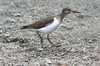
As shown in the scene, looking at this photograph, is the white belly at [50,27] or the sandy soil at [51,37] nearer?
the sandy soil at [51,37]

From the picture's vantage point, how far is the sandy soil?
295 inches

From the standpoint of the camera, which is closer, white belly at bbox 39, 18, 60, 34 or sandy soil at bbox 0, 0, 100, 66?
sandy soil at bbox 0, 0, 100, 66

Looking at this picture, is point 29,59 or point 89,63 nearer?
point 89,63

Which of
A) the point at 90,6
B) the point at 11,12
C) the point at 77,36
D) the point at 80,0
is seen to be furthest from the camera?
the point at 80,0

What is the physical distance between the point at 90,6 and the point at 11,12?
12.5ft

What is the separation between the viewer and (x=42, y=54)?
809cm

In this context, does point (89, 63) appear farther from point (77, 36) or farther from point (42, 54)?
point (77, 36)

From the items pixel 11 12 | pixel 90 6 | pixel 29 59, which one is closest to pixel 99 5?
pixel 90 6

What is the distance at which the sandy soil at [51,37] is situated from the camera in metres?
7.50

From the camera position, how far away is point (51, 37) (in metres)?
9.82

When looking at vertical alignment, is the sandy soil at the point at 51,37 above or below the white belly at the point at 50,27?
below

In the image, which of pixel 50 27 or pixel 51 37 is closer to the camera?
pixel 50 27

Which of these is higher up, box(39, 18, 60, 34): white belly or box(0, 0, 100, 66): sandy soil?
box(39, 18, 60, 34): white belly

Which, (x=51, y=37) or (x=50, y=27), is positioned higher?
(x=50, y=27)
